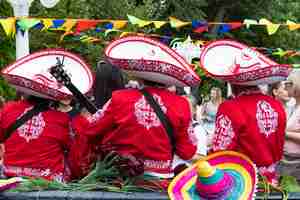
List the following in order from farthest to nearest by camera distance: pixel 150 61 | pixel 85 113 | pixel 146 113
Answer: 1. pixel 85 113
2. pixel 146 113
3. pixel 150 61

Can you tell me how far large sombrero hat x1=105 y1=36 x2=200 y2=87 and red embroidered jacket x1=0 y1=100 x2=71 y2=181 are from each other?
0.56m

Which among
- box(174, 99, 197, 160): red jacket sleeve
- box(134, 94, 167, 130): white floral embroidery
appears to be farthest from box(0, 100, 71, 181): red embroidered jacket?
box(174, 99, 197, 160): red jacket sleeve

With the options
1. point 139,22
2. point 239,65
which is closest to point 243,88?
point 239,65

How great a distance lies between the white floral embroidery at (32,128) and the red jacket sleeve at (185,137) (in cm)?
87

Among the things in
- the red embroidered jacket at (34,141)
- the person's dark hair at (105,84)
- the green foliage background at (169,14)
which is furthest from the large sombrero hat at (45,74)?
the green foliage background at (169,14)

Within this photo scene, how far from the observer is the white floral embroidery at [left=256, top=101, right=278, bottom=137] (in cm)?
457

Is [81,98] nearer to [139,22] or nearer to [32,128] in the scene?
[32,128]

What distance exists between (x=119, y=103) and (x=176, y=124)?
381 mm

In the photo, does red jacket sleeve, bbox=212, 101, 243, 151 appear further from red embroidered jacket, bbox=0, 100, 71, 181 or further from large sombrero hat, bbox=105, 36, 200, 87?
red embroidered jacket, bbox=0, 100, 71, 181

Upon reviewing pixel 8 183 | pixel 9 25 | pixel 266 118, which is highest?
pixel 9 25

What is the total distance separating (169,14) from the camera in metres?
29.2

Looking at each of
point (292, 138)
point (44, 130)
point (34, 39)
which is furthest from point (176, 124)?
point (34, 39)

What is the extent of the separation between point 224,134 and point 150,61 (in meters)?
0.65

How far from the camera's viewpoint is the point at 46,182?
4.30m
